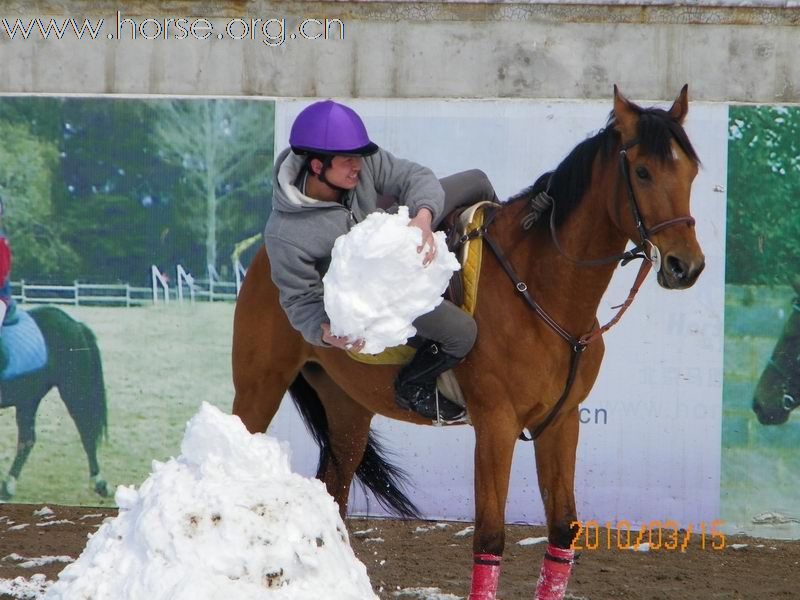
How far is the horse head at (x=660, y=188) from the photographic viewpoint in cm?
339

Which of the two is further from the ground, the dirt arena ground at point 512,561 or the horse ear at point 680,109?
the horse ear at point 680,109

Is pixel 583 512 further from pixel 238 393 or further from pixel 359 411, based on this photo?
pixel 238 393

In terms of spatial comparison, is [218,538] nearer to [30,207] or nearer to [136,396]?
[136,396]

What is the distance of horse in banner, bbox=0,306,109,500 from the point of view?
21.1 ft

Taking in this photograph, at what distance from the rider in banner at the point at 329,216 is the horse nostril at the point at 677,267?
0.74 metres

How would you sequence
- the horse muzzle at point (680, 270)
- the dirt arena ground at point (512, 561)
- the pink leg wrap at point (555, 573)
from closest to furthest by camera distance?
the horse muzzle at point (680, 270) < the pink leg wrap at point (555, 573) < the dirt arena ground at point (512, 561)

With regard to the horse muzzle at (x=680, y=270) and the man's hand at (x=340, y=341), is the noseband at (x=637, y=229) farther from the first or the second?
the man's hand at (x=340, y=341)

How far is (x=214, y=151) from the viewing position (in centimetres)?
645

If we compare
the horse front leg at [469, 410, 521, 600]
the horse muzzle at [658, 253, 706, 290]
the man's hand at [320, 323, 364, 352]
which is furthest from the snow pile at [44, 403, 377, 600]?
the horse muzzle at [658, 253, 706, 290]

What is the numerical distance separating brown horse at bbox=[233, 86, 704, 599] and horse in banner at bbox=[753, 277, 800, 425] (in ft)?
8.33

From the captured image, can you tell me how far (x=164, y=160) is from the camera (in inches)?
256

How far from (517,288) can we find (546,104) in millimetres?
2689

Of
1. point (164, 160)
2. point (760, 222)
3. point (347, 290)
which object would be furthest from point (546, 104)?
point (347, 290)

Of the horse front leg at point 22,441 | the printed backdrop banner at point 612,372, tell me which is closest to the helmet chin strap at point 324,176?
the printed backdrop banner at point 612,372
